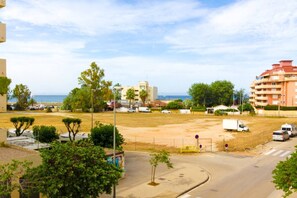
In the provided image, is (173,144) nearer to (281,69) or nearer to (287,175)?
(287,175)

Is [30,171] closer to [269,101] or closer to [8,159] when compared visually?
[8,159]

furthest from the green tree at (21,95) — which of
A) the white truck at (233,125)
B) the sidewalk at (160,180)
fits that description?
the sidewalk at (160,180)

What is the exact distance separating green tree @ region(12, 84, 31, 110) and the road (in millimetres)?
92008

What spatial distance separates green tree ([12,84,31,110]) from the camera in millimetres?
111188

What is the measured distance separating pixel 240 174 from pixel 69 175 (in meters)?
17.7

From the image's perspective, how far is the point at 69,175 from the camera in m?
15.8

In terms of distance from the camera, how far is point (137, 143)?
44938 millimetres

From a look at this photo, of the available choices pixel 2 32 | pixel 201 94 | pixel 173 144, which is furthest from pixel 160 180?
pixel 201 94

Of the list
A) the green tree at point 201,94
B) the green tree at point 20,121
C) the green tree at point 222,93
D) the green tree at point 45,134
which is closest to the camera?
the green tree at point 45,134

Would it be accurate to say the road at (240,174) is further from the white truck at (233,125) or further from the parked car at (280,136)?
the white truck at (233,125)

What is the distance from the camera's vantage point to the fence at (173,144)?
3959 centimetres

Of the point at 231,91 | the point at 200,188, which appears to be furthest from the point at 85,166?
the point at 231,91

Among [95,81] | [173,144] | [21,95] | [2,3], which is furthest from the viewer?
[21,95]

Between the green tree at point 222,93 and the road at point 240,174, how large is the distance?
10870 centimetres
